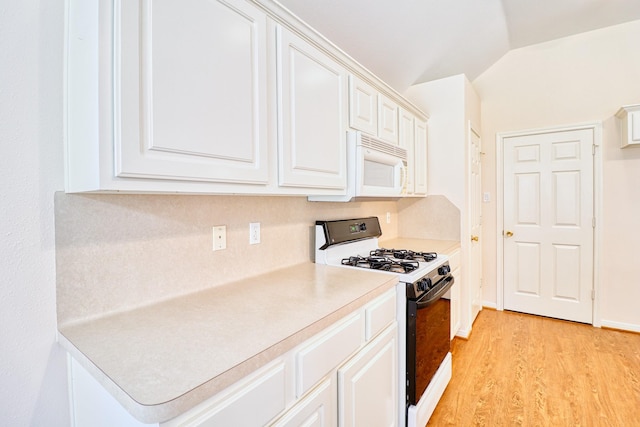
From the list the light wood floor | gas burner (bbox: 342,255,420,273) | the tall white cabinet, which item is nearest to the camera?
gas burner (bbox: 342,255,420,273)

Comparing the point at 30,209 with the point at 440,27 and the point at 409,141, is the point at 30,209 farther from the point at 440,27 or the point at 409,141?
the point at 440,27

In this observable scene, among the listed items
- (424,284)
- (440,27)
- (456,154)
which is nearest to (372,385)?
(424,284)

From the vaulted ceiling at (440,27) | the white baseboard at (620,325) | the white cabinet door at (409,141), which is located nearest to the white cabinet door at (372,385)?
the white cabinet door at (409,141)

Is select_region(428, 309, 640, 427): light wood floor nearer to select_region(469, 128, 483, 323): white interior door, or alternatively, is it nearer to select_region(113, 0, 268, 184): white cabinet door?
select_region(469, 128, 483, 323): white interior door

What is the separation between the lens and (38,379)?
955 millimetres

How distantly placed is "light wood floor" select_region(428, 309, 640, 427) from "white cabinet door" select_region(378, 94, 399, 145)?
1795 millimetres

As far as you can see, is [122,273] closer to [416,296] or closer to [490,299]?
[416,296]

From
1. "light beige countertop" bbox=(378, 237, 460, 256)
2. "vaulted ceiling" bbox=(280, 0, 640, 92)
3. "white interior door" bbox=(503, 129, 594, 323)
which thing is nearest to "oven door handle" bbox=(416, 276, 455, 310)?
"light beige countertop" bbox=(378, 237, 460, 256)

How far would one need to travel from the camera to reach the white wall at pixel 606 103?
292 centimetres

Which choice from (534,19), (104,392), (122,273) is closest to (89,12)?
(122,273)

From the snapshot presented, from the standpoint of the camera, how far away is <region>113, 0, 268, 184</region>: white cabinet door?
0.85 meters

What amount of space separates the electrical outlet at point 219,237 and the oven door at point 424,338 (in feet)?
3.21

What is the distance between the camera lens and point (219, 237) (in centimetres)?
144

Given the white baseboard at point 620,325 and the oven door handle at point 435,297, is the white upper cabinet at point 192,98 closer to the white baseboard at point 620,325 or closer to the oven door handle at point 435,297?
the oven door handle at point 435,297
